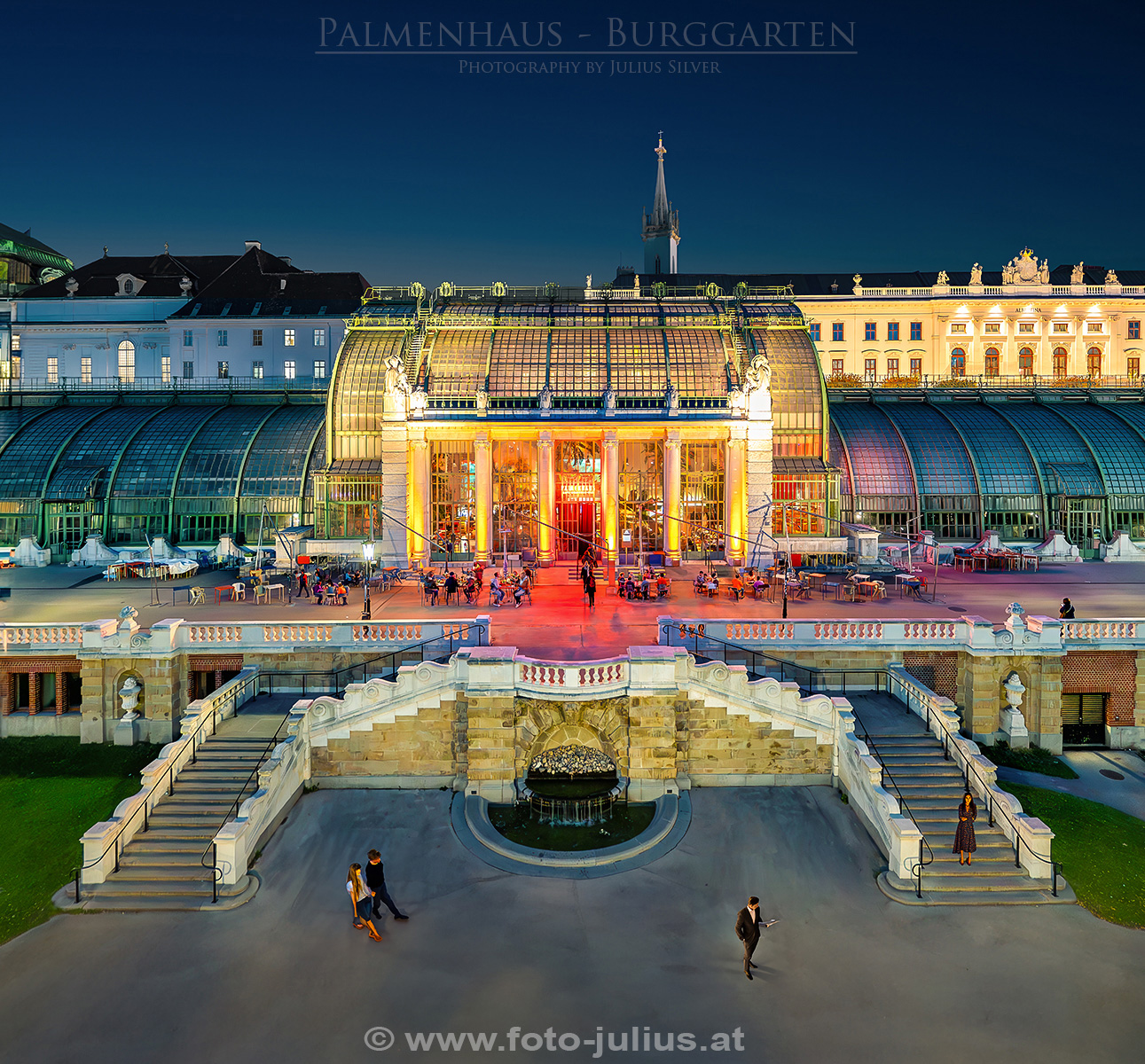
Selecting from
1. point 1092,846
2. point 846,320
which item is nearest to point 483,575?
point 1092,846

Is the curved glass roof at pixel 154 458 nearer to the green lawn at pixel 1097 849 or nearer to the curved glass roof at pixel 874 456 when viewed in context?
the curved glass roof at pixel 874 456

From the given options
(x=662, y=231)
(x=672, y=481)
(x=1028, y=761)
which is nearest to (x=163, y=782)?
(x=1028, y=761)

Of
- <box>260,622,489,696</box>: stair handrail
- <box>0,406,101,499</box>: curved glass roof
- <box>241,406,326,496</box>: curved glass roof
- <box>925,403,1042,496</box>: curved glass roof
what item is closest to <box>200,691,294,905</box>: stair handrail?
<box>260,622,489,696</box>: stair handrail

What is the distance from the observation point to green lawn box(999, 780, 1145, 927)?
17125 millimetres

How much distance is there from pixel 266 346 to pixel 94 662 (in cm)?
5809

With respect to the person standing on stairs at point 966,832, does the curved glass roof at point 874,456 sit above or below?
above


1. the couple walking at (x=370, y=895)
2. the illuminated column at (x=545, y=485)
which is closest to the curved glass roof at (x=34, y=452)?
the illuminated column at (x=545, y=485)

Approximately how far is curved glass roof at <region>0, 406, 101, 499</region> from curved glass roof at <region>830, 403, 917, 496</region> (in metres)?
54.3

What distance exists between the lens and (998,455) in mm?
50906

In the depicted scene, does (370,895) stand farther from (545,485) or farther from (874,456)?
(874,456)

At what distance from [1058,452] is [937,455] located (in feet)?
26.6

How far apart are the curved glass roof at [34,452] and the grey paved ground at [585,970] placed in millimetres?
43408

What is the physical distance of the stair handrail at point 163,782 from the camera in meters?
17.9

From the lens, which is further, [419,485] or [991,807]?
[419,485]
